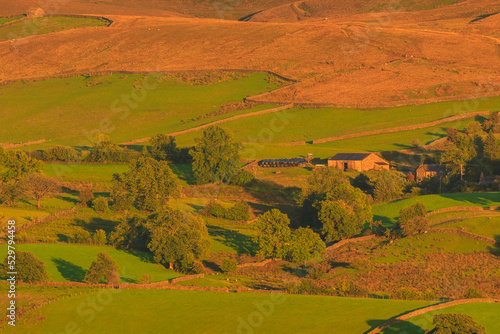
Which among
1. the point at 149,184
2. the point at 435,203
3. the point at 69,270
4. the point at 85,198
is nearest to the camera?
the point at 69,270

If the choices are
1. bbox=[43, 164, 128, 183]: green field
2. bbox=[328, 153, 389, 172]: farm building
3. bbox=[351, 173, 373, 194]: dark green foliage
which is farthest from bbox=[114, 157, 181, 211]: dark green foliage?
bbox=[328, 153, 389, 172]: farm building

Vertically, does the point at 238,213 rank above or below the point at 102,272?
below

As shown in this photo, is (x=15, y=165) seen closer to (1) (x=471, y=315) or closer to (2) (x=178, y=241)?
(2) (x=178, y=241)

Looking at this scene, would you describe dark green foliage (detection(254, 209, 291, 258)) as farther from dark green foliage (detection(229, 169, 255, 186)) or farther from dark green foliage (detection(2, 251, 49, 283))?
dark green foliage (detection(229, 169, 255, 186))

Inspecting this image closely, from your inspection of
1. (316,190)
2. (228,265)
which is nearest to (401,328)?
(228,265)

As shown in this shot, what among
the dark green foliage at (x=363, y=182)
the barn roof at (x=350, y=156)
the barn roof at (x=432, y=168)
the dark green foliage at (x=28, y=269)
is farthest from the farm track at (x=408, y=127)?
the dark green foliage at (x=28, y=269)

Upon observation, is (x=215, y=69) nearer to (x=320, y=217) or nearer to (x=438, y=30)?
(x=438, y=30)
